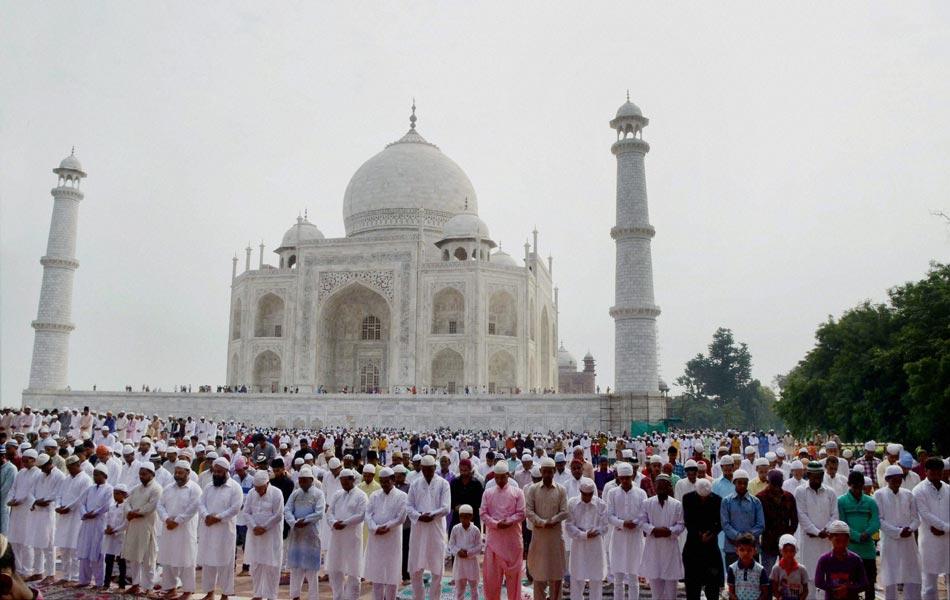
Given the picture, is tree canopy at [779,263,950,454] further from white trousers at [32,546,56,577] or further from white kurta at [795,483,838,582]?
white trousers at [32,546,56,577]

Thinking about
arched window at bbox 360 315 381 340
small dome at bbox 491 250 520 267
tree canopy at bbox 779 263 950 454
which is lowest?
tree canopy at bbox 779 263 950 454

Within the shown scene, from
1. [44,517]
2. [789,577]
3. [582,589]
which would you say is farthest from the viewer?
[44,517]

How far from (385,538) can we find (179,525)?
1.74 meters

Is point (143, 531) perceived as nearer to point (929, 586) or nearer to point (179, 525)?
point (179, 525)

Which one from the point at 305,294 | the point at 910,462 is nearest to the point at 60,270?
the point at 305,294

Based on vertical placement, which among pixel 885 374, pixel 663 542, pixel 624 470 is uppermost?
pixel 885 374

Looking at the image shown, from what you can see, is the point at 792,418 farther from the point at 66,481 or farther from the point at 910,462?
the point at 66,481

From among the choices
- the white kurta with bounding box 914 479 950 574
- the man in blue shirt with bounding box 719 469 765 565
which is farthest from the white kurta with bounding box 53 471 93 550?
the white kurta with bounding box 914 479 950 574

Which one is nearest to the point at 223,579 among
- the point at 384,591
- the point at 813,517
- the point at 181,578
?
the point at 181,578

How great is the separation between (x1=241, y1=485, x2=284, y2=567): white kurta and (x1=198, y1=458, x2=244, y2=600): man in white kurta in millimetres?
143

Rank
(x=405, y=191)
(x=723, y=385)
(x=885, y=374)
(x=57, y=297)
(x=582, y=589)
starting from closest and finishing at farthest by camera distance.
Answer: (x=582, y=589) → (x=885, y=374) → (x=57, y=297) → (x=405, y=191) → (x=723, y=385)

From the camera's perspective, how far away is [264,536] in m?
6.28

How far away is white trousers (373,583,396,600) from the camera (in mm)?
6094

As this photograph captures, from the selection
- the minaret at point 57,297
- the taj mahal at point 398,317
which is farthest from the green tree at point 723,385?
the minaret at point 57,297
